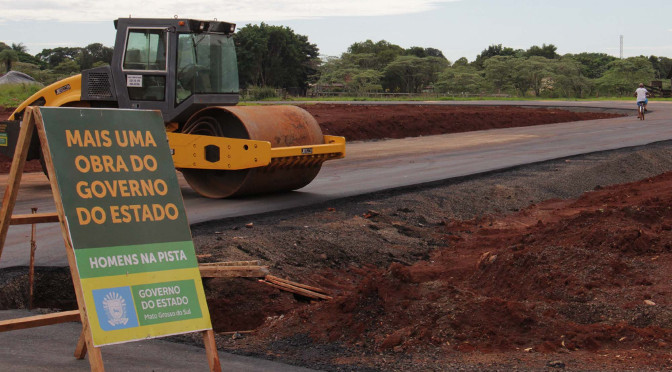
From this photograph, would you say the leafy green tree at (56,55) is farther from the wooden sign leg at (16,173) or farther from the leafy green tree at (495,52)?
the wooden sign leg at (16,173)

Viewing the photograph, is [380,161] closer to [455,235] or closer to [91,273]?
[455,235]

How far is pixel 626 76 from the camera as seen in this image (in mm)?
75875

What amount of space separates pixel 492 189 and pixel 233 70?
5.64 m

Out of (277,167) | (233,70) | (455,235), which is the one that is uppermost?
(233,70)

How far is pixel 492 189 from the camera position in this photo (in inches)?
616

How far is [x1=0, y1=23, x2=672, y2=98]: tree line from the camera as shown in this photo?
73.8 m

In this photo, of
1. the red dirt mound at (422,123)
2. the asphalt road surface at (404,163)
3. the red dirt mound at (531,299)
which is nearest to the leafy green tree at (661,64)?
the red dirt mound at (422,123)

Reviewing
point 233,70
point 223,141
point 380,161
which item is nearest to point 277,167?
point 223,141

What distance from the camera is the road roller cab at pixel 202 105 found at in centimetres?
1272

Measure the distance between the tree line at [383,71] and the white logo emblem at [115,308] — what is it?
205 ft

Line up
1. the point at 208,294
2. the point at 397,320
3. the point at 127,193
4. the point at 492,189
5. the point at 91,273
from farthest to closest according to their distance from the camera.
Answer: the point at 492,189
the point at 208,294
the point at 397,320
the point at 127,193
the point at 91,273

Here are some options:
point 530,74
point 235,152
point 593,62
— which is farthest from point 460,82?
point 235,152

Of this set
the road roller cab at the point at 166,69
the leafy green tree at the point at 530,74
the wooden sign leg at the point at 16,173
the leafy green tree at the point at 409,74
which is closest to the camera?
the wooden sign leg at the point at 16,173

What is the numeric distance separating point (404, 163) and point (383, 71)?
224 feet
